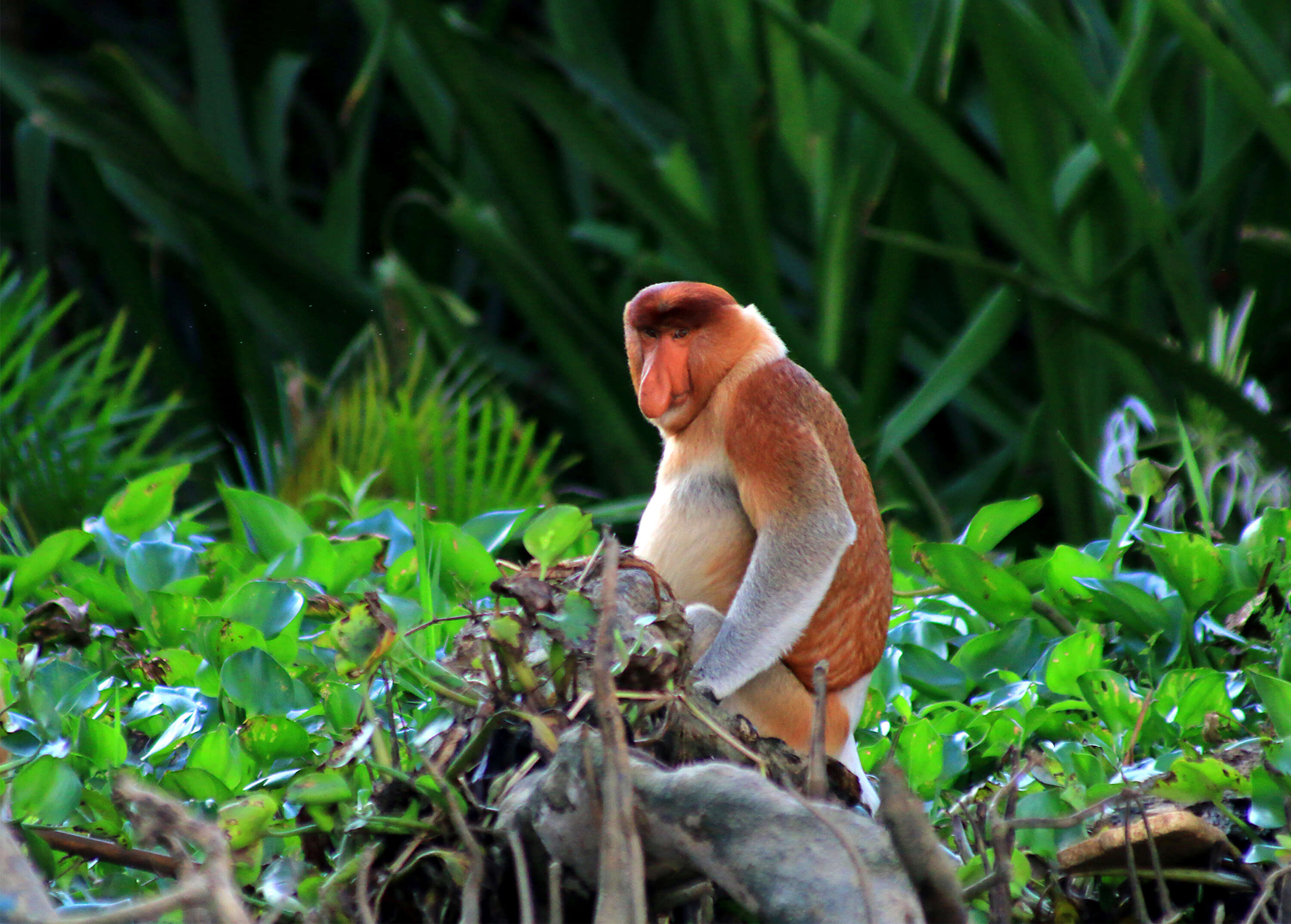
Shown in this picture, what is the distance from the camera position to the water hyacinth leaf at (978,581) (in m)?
1.40

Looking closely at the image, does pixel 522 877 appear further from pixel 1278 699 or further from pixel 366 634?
pixel 1278 699

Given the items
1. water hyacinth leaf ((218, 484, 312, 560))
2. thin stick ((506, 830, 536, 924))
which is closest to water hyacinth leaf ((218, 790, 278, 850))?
thin stick ((506, 830, 536, 924))

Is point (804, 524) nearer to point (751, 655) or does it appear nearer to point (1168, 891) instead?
point (751, 655)

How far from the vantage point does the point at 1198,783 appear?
2.97 feet

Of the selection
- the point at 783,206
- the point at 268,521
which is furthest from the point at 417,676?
the point at 783,206

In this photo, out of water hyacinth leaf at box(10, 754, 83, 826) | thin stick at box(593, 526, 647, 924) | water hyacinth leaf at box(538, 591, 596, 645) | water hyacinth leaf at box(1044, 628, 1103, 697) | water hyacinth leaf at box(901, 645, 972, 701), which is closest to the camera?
thin stick at box(593, 526, 647, 924)

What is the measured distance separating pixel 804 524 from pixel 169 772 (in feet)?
1.70

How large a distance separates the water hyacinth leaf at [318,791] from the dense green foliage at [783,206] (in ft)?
5.55

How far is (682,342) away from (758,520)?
17 cm

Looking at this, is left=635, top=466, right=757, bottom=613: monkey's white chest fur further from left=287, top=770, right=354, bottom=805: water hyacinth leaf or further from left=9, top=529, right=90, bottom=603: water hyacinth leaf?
left=9, top=529, right=90, bottom=603: water hyacinth leaf

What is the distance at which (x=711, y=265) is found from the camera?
3.05 meters

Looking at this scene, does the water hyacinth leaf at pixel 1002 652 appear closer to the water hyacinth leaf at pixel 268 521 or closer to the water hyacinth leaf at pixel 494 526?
the water hyacinth leaf at pixel 494 526

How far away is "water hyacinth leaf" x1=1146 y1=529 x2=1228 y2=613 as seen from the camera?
1.35 metres

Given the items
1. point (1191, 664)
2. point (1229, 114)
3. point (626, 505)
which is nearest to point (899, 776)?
point (1191, 664)
